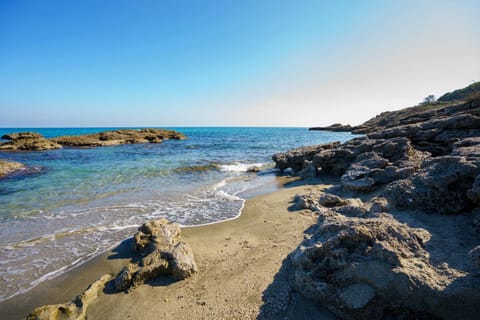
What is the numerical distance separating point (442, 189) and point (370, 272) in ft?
9.21

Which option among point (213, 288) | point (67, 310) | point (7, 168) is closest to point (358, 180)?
point (213, 288)

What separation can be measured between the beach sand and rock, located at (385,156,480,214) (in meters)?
2.29

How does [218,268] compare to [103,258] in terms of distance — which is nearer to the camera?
[218,268]

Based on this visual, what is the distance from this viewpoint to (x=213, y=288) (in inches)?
150

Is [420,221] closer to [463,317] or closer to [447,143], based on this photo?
[463,317]

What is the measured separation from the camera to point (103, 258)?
5.19 m

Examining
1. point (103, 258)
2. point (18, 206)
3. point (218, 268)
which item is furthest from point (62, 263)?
point (18, 206)

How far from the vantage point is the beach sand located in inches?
127

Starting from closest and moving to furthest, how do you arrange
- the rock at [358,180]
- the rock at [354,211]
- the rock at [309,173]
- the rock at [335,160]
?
the rock at [354,211], the rock at [358,180], the rock at [335,160], the rock at [309,173]

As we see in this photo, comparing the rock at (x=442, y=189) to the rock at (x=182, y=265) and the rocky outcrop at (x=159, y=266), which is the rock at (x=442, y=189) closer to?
the rock at (x=182, y=265)

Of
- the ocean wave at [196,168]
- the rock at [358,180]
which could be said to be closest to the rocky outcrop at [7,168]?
the ocean wave at [196,168]

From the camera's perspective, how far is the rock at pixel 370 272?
7.87 feet

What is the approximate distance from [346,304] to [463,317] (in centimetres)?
102

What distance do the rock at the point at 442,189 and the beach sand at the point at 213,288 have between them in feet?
7.51
